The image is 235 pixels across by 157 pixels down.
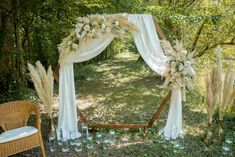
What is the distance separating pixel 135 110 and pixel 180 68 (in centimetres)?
226

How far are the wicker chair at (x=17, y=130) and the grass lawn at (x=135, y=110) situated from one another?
0.54 metres

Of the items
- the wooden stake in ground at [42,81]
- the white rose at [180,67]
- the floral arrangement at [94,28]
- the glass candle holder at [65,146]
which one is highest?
the floral arrangement at [94,28]

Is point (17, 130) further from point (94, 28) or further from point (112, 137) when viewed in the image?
point (94, 28)

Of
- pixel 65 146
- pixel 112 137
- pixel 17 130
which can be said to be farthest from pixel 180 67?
pixel 17 130

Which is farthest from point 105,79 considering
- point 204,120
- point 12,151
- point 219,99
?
point 12,151

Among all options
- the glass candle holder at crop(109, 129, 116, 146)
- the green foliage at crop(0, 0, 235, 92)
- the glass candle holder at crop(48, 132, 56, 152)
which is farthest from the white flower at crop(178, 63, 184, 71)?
the green foliage at crop(0, 0, 235, 92)

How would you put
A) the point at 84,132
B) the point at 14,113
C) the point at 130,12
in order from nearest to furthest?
the point at 14,113 → the point at 84,132 → the point at 130,12

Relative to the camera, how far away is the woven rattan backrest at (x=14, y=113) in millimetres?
3868

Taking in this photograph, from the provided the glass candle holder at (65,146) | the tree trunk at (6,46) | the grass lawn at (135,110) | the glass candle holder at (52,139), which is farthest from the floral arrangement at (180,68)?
the tree trunk at (6,46)

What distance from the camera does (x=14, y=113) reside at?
13.0 feet

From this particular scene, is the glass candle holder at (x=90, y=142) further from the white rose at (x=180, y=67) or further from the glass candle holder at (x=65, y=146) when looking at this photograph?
the white rose at (x=180, y=67)

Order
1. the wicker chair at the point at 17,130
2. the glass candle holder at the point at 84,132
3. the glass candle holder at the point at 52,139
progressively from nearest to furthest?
the wicker chair at the point at 17,130
the glass candle holder at the point at 52,139
the glass candle holder at the point at 84,132

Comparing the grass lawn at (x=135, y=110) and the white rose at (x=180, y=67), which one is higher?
the white rose at (x=180, y=67)

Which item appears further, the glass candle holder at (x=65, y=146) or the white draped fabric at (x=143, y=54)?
the white draped fabric at (x=143, y=54)
